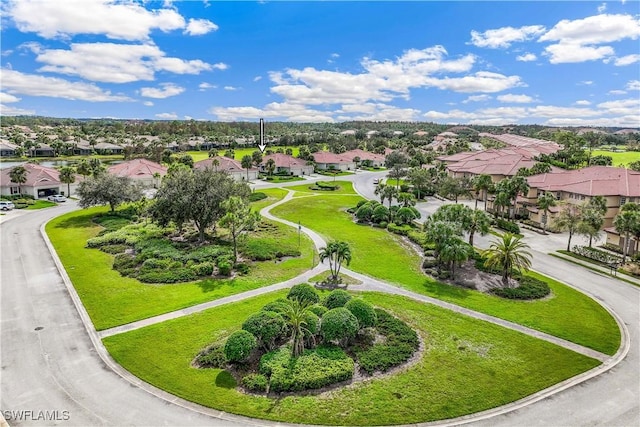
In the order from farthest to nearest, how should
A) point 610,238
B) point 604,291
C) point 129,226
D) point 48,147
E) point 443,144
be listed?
point 443,144 < point 48,147 < point 129,226 < point 610,238 < point 604,291

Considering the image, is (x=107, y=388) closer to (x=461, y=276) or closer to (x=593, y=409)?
(x=593, y=409)

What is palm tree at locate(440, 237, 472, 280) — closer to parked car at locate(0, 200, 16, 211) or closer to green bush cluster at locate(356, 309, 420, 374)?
green bush cluster at locate(356, 309, 420, 374)

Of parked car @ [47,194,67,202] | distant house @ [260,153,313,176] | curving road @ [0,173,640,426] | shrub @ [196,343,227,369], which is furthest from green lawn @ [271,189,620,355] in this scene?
distant house @ [260,153,313,176]

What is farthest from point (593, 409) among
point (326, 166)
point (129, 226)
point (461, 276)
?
point (326, 166)

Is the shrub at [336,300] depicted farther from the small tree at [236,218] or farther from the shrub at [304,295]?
the small tree at [236,218]

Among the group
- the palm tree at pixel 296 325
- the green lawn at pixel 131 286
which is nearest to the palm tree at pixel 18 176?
the green lawn at pixel 131 286

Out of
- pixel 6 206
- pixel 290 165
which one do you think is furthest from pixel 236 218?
pixel 290 165
